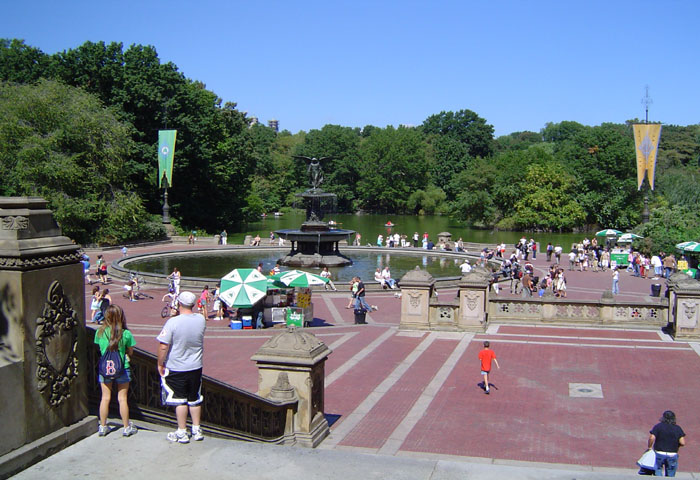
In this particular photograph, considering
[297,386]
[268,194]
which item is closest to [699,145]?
[268,194]

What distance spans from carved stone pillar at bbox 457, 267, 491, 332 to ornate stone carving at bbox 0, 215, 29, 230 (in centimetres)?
1627

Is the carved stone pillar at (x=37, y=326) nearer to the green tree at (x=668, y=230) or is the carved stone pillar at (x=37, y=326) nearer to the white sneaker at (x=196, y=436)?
the white sneaker at (x=196, y=436)

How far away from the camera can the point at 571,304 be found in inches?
843

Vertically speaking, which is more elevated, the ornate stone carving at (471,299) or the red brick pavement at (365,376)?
the ornate stone carving at (471,299)

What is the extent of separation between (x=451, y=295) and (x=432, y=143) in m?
111

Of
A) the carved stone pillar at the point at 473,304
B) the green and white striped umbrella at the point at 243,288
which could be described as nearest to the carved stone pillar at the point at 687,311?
the carved stone pillar at the point at 473,304

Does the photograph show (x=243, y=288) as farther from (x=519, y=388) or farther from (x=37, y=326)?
(x=37, y=326)

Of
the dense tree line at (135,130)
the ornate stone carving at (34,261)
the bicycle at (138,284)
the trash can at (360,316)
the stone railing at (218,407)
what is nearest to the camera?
the ornate stone carving at (34,261)

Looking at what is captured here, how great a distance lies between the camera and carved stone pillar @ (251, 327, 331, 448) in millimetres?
9477

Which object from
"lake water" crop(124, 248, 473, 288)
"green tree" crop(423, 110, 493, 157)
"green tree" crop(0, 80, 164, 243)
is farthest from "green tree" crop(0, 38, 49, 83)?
"green tree" crop(423, 110, 493, 157)

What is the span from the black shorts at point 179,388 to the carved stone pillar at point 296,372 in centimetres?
258

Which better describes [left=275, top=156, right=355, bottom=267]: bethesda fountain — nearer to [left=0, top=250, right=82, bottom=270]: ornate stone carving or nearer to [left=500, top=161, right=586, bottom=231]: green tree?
[left=0, top=250, right=82, bottom=270]: ornate stone carving

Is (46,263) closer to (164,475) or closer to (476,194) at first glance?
(164,475)

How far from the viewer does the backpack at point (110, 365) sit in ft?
21.5
